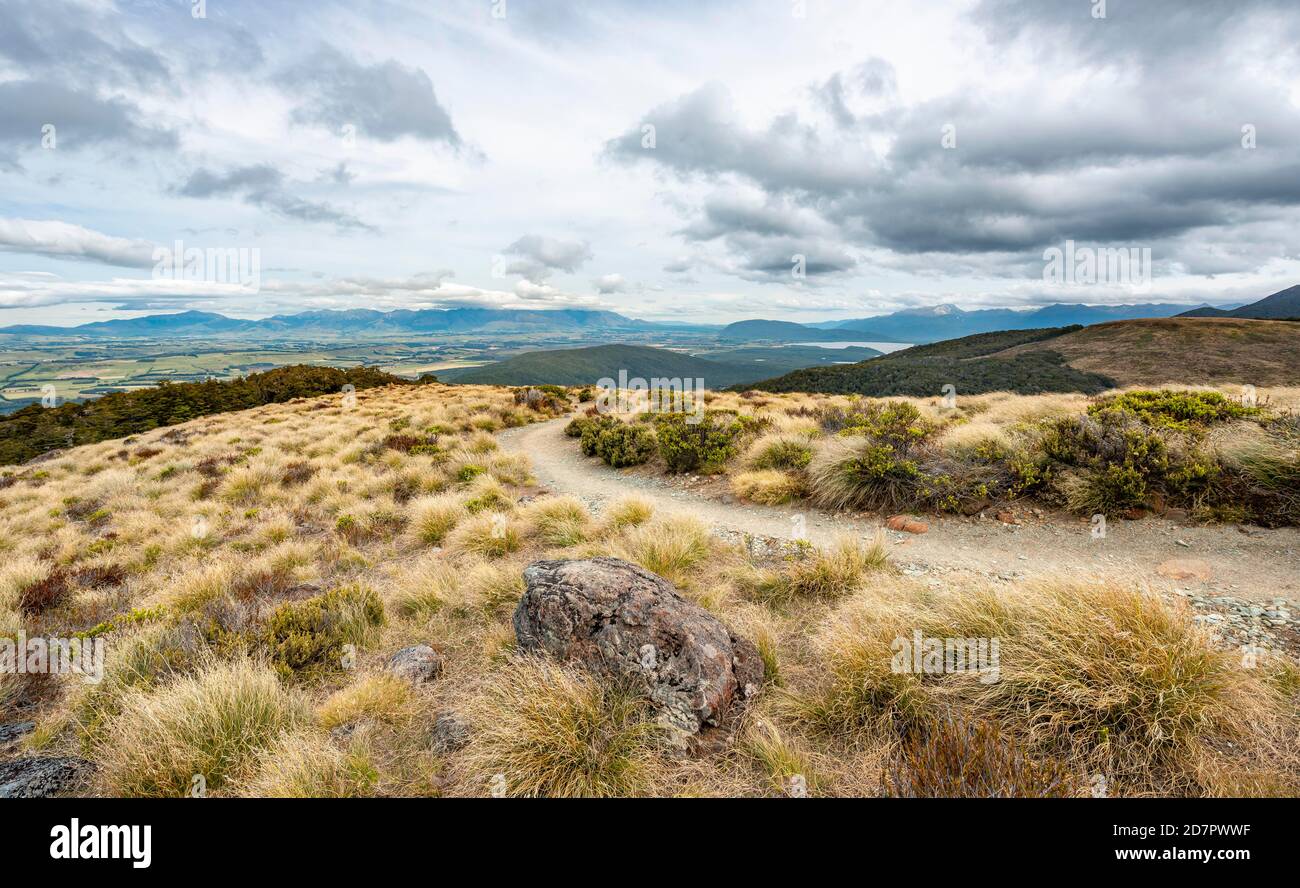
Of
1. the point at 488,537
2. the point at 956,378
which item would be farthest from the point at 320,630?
the point at 956,378

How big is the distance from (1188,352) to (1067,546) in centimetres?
9083

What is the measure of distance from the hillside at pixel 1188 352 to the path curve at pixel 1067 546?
7068cm

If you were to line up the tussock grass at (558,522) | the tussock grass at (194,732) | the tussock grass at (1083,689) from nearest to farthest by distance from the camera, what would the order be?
the tussock grass at (1083,689) → the tussock grass at (194,732) → the tussock grass at (558,522)

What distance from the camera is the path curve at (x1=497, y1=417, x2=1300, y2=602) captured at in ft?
19.5

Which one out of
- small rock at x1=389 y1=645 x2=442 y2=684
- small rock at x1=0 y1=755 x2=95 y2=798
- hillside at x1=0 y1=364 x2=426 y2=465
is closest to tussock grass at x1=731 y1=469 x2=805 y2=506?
small rock at x1=389 y1=645 x2=442 y2=684

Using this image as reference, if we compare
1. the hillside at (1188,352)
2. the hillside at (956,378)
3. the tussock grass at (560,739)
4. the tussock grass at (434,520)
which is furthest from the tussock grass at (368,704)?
the hillside at (1188,352)

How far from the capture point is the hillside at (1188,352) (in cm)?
5991

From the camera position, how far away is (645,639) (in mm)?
4199

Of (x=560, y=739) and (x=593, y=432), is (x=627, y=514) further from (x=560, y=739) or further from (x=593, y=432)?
(x=593, y=432)

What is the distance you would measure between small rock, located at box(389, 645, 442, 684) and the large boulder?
1035 millimetres

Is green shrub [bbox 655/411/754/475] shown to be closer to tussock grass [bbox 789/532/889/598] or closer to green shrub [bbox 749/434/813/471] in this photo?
green shrub [bbox 749/434/813/471]

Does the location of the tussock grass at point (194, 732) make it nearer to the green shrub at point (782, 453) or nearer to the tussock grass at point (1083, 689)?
the tussock grass at point (1083, 689)

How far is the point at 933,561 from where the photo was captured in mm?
7234
